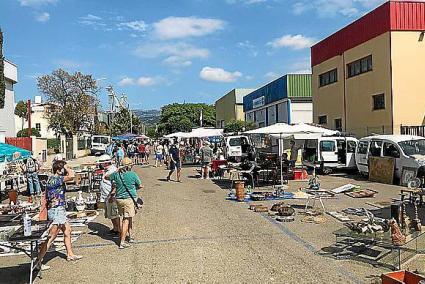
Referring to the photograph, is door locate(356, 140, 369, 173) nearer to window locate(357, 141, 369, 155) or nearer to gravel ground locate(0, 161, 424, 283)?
window locate(357, 141, 369, 155)

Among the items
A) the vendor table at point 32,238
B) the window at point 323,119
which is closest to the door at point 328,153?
the window at point 323,119

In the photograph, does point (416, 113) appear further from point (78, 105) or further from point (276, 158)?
point (78, 105)

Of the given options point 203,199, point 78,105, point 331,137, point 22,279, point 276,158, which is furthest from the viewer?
point 78,105

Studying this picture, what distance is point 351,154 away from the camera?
73.7 feet

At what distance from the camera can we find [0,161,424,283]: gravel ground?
6801 mm

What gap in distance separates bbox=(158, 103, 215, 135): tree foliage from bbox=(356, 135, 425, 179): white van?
83172 millimetres

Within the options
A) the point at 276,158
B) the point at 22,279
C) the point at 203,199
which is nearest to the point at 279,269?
the point at 22,279

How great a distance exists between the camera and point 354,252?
784 centimetres

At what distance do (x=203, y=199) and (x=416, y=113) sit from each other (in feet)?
48.1

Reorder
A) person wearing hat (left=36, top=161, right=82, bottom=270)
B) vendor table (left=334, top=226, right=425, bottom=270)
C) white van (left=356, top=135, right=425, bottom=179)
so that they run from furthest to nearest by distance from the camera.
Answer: white van (left=356, top=135, right=425, bottom=179), person wearing hat (left=36, top=161, right=82, bottom=270), vendor table (left=334, top=226, right=425, bottom=270)

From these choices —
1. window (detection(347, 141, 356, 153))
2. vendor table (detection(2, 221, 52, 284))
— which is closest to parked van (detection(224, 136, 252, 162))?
window (detection(347, 141, 356, 153))

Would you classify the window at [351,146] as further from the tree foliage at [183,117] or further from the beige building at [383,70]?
the tree foliage at [183,117]

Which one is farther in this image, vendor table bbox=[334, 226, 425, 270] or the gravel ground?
vendor table bbox=[334, 226, 425, 270]

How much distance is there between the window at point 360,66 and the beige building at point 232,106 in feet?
114
